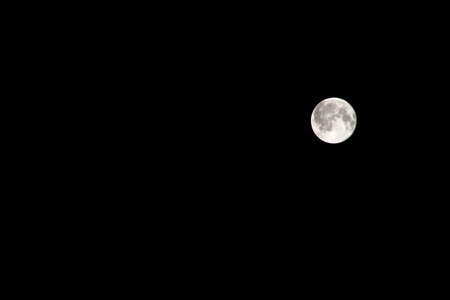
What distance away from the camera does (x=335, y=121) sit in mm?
3498

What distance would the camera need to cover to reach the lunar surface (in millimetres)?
3498

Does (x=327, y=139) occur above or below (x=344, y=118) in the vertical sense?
below

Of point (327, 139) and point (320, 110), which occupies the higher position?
point (320, 110)

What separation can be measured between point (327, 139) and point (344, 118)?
0.33 m

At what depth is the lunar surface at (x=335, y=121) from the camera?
11.5ft

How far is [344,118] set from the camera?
11.5 feet

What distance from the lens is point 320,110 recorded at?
365cm

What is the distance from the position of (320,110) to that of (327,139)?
40 centimetres

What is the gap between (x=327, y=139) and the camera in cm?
354

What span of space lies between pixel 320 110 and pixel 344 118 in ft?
1.03
